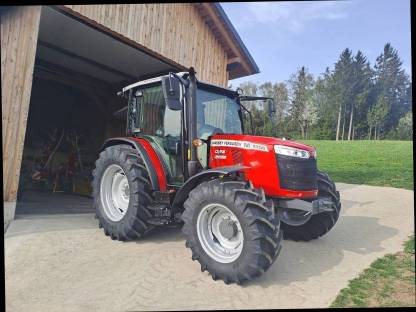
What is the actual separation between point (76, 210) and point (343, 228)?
5572 millimetres

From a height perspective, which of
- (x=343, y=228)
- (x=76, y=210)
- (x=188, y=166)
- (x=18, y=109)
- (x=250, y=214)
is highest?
(x=18, y=109)

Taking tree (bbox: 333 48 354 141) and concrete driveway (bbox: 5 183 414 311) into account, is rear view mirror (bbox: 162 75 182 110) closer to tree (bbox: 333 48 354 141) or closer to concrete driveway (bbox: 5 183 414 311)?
concrete driveway (bbox: 5 183 414 311)

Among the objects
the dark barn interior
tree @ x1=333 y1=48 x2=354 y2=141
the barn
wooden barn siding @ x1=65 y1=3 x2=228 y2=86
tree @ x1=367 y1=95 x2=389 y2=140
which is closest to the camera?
the barn

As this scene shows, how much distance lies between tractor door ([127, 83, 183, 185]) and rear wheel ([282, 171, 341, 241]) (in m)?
1.92

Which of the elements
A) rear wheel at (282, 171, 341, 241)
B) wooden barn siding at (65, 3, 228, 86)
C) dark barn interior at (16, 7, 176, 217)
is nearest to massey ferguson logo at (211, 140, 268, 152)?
rear wheel at (282, 171, 341, 241)

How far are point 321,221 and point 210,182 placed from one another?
6.50ft

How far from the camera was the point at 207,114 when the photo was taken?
4.38 meters

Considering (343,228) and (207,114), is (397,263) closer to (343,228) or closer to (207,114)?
(343,228)

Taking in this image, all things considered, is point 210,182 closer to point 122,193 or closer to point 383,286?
point 122,193

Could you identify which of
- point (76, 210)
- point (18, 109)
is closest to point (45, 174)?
point (76, 210)

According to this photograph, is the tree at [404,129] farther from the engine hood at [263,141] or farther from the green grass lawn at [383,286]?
the engine hood at [263,141]

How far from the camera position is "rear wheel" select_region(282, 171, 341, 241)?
4.46m

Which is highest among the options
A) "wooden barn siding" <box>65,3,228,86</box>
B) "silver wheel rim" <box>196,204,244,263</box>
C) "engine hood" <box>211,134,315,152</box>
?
"wooden barn siding" <box>65,3,228,86</box>

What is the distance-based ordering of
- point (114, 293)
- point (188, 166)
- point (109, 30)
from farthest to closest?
point (109, 30)
point (188, 166)
point (114, 293)
